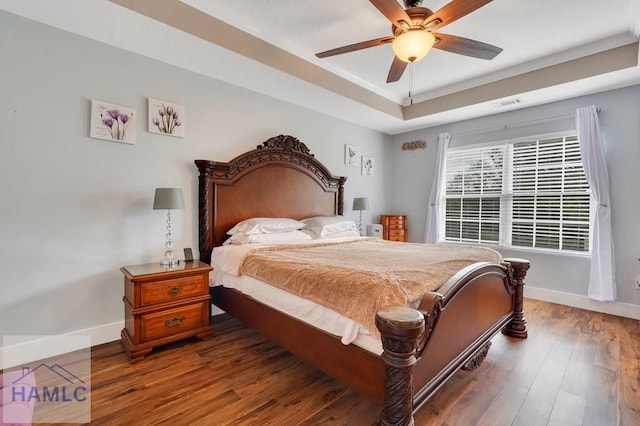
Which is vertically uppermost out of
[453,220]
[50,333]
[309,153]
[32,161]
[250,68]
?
[250,68]

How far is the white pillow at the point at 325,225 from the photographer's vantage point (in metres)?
3.62

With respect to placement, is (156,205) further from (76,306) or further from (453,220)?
(453,220)

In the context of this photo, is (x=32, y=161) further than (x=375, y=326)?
Yes

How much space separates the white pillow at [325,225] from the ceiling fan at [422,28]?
1953 mm

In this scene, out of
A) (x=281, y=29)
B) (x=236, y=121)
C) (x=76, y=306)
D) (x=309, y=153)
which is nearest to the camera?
(x=76, y=306)

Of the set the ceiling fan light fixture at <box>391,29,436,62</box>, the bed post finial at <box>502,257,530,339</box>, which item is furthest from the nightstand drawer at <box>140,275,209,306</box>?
the bed post finial at <box>502,257,530,339</box>

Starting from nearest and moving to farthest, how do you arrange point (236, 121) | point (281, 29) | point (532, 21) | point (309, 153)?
point (532, 21)
point (281, 29)
point (236, 121)
point (309, 153)

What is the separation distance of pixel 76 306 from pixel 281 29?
3.01 meters

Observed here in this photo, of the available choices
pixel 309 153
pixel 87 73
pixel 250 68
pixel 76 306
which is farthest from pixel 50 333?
pixel 309 153

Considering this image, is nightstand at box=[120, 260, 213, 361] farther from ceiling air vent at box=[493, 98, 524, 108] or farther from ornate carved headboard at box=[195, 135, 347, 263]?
ceiling air vent at box=[493, 98, 524, 108]

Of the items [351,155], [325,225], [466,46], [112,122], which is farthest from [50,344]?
[351,155]

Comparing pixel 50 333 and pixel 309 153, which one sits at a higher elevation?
pixel 309 153

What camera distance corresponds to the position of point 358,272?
70.4 inches

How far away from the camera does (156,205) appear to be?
254 centimetres
